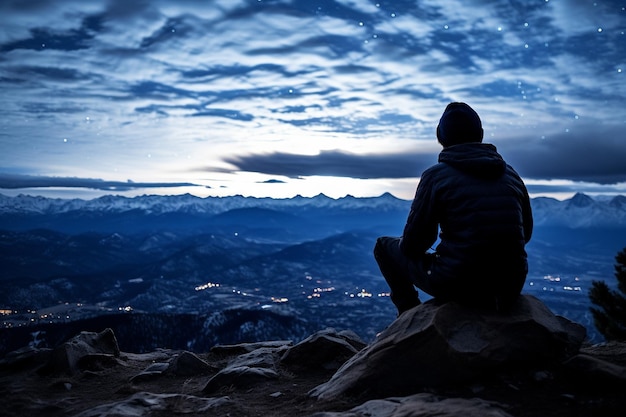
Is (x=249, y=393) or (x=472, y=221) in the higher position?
(x=472, y=221)

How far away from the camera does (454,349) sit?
7.38m

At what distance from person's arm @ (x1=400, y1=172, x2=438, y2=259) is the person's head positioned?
1240 mm

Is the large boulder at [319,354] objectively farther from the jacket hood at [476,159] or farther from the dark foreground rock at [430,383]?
the jacket hood at [476,159]

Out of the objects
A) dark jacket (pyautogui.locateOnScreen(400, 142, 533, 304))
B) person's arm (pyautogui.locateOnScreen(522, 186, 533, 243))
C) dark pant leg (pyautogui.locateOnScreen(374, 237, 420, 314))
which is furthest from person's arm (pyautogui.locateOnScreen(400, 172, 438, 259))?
person's arm (pyautogui.locateOnScreen(522, 186, 533, 243))

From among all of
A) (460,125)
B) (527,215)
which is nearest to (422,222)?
(460,125)

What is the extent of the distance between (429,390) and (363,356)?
5.83 ft

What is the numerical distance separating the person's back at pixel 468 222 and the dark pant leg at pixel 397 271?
15.1 inches

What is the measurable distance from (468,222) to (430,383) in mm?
3216

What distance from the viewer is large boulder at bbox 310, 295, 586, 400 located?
24.2 ft

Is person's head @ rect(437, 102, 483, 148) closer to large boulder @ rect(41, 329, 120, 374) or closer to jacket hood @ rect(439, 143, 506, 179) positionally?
jacket hood @ rect(439, 143, 506, 179)

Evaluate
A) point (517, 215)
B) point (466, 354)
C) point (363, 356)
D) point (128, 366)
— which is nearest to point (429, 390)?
point (466, 354)

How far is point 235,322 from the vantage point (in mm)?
165500

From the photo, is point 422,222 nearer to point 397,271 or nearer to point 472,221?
point 472,221

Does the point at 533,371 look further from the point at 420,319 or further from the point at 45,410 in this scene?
the point at 45,410
